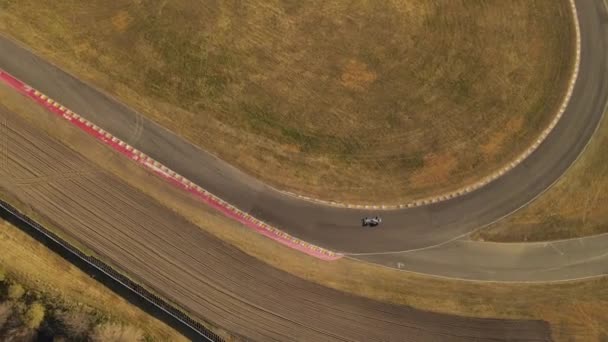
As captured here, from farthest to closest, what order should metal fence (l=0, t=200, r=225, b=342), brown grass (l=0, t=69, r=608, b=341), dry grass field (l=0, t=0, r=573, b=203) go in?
dry grass field (l=0, t=0, r=573, b=203) → brown grass (l=0, t=69, r=608, b=341) → metal fence (l=0, t=200, r=225, b=342)

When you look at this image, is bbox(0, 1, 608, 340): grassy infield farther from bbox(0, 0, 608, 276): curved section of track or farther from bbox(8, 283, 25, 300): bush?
bbox(8, 283, 25, 300): bush

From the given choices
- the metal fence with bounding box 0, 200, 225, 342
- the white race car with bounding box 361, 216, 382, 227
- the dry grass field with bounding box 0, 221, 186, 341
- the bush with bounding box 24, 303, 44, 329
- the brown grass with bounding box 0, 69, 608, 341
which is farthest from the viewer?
the white race car with bounding box 361, 216, 382, 227

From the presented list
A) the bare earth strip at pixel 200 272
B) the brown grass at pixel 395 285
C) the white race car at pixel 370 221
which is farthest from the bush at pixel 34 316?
the white race car at pixel 370 221

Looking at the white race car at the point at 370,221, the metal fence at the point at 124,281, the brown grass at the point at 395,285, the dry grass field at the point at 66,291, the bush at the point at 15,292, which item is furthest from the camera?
the white race car at the point at 370,221

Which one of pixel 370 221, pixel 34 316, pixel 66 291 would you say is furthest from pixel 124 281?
pixel 370 221

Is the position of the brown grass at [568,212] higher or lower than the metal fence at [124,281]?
higher

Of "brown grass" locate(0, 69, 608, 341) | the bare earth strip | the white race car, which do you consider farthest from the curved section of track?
the bare earth strip

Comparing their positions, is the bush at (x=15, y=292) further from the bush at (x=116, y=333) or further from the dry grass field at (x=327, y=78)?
the dry grass field at (x=327, y=78)

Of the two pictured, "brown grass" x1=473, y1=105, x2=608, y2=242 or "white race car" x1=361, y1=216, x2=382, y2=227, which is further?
"brown grass" x1=473, y1=105, x2=608, y2=242
